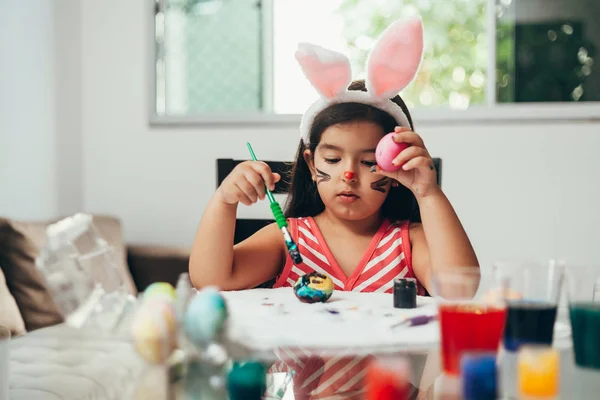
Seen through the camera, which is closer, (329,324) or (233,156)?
(329,324)

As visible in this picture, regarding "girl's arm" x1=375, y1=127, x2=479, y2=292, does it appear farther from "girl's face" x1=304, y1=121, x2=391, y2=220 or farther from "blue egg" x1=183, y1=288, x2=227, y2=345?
"blue egg" x1=183, y1=288, x2=227, y2=345

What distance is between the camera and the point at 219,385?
0.56m

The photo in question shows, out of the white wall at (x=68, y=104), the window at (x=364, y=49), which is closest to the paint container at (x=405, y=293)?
the window at (x=364, y=49)

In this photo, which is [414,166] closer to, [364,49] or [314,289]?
[314,289]

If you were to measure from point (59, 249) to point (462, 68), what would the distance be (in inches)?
82.6

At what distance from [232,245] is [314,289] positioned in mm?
348

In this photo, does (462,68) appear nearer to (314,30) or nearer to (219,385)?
(314,30)

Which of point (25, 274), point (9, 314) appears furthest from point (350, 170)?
point (25, 274)

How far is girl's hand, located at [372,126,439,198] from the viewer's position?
1.11 metres

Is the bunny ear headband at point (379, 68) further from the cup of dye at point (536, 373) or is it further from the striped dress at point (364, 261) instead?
the cup of dye at point (536, 373)

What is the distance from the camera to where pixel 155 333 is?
1.99ft

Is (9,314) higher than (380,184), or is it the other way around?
(380,184)

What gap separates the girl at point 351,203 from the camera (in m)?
1.15

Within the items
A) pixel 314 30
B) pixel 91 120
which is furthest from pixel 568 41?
pixel 91 120
